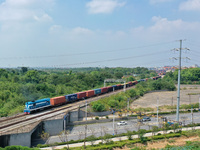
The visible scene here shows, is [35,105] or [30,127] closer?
[30,127]

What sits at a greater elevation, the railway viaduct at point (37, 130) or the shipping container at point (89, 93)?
the shipping container at point (89, 93)

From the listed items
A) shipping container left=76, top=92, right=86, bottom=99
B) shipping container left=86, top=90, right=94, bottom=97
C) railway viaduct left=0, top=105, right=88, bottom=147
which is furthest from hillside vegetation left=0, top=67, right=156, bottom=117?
shipping container left=86, top=90, right=94, bottom=97

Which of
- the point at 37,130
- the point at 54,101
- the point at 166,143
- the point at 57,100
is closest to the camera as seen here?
the point at 166,143

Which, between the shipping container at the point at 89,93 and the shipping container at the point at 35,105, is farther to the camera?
the shipping container at the point at 89,93

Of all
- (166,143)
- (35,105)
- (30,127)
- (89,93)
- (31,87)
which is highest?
(31,87)

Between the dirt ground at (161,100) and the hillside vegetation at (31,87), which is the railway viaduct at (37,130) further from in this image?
the dirt ground at (161,100)

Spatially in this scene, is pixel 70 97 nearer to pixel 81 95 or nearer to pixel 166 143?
pixel 81 95

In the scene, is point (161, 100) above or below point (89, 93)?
below

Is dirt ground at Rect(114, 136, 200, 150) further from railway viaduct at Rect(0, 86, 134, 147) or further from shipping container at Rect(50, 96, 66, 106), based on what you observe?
shipping container at Rect(50, 96, 66, 106)

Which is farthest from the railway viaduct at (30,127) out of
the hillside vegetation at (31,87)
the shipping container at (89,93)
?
the shipping container at (89,93)

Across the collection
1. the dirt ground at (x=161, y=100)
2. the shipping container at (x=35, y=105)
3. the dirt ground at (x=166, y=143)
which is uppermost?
the shipping container at (x=35, y=105)

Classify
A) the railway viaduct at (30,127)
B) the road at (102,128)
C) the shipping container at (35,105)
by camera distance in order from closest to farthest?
the railway viaduct at (30,127) < the road at (102,128) < the shipping container at (35,105)

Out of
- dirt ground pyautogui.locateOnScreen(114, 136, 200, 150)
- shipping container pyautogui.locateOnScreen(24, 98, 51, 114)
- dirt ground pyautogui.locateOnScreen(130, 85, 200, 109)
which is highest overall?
shipping container pyautogui.locateOnScreen(24, 98, 51, 114)

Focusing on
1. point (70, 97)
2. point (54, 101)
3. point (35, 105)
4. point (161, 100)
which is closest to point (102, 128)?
point (54, 101)
